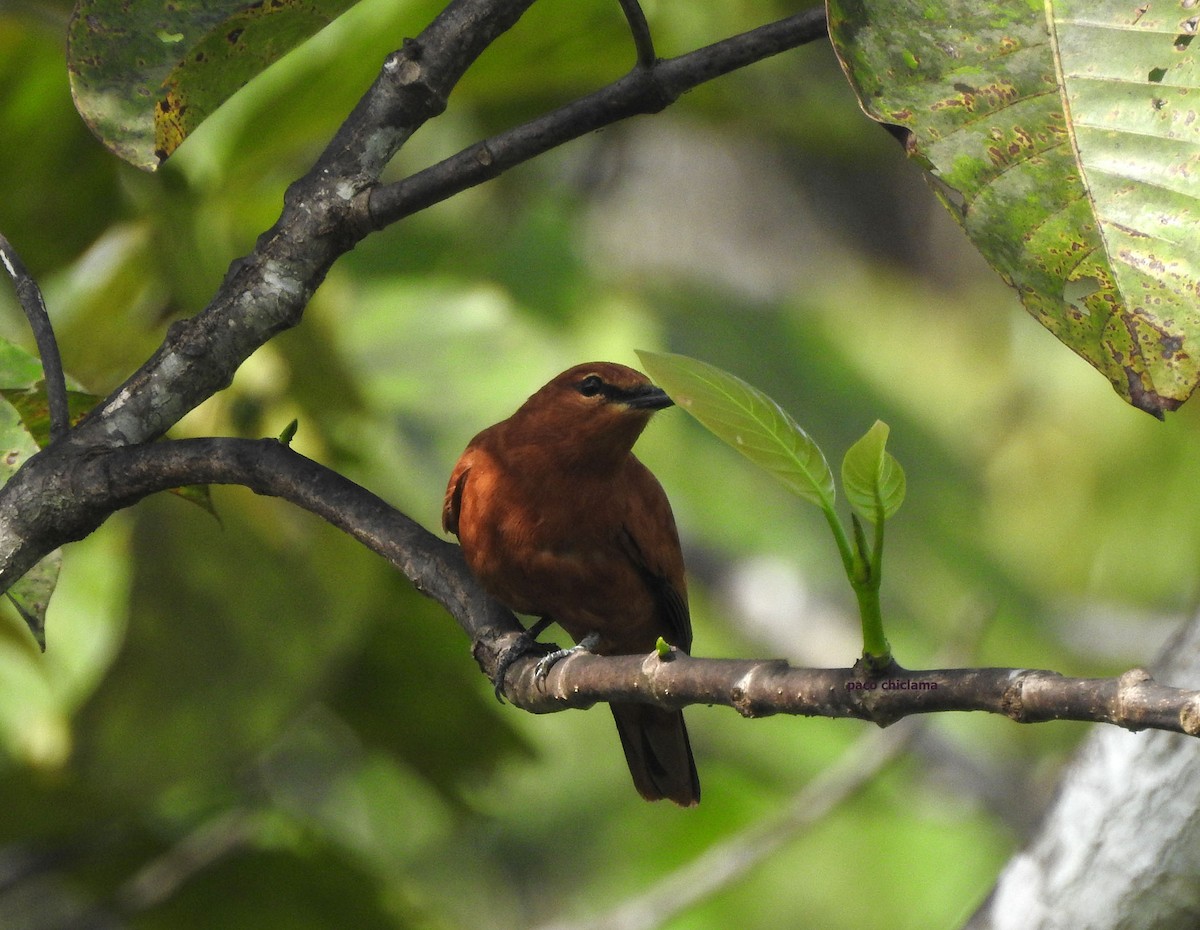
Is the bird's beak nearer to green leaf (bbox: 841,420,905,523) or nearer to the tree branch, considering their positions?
the tree branch

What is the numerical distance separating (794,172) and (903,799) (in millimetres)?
3699

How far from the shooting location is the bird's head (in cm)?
319

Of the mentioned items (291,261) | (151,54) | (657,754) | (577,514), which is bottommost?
(657,754)

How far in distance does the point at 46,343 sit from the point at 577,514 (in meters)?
1.56

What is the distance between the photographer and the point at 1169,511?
6582 mm

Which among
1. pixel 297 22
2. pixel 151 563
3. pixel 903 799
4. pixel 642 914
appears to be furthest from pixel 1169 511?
pixel 297 22

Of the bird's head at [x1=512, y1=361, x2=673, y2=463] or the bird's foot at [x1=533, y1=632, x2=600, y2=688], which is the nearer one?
the bird's foot at [x1=533, y1=632, x2=600, y2=688]

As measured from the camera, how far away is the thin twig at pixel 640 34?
1.65 meters

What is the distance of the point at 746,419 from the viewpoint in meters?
1.33

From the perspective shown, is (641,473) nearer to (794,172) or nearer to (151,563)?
(151,563)

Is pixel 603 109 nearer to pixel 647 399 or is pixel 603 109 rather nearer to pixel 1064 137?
pixel 1064 137

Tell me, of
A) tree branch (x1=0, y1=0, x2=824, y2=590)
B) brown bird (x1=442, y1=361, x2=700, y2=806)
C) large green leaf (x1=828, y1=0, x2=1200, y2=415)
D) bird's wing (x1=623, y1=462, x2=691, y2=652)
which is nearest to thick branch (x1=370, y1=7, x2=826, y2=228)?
tree branch (x1=0, y1=0, x2=824, y2=590)

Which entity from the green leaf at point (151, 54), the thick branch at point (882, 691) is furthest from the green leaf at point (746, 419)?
the green leaf at point (151, 54)

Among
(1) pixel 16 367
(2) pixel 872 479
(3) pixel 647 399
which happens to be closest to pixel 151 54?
(1) pixel 16 367
